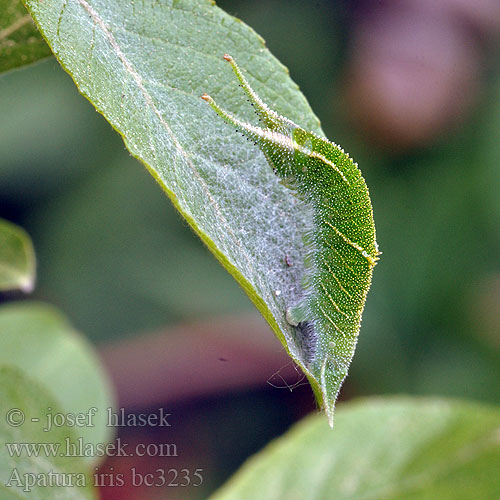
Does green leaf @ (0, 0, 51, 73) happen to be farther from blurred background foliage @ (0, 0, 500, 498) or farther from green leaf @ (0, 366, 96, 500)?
blurred background foliage @ (0, 0, 500, 498)

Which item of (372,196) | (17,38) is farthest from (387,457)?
(372,196)

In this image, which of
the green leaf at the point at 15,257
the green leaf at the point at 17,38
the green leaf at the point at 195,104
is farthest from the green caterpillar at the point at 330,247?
the green leaf at the point at 15,257

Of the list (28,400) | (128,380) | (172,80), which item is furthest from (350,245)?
(128,380)

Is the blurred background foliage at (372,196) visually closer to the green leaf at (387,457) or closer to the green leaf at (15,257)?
the green leaf at (387,457)

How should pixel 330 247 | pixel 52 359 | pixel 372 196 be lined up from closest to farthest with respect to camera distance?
pixel 330 247 → pixel 52 359 → pixel 372 196

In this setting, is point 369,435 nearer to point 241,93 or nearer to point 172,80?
point 241,93

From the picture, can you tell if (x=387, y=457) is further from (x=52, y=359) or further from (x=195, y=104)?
→ (x=195, y=104)
